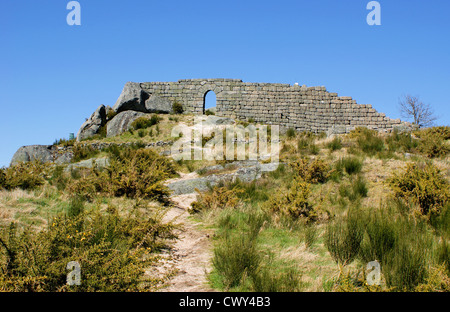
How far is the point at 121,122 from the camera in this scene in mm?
20953

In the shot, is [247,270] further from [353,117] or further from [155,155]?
[353,117]

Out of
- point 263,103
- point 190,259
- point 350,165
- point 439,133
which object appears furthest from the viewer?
point 263,103

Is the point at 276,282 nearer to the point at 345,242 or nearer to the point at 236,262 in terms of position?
the point at 236,262

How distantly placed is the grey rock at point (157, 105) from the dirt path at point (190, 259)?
1580cm

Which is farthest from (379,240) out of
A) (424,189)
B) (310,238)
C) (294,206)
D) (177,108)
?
(177,108)

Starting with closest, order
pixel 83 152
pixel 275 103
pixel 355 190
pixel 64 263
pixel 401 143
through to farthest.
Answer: pixel 64 263, pixel 355 190, pixel 401 143, pixel 83 152, pixel 275 103

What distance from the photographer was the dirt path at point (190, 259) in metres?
4.02

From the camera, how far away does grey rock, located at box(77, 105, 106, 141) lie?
69.6 ft

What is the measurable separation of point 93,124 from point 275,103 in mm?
11071

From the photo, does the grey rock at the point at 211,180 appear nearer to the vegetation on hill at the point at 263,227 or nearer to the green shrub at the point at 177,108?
the vegetation on hill at the point at 263,227

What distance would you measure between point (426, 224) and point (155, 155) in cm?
824

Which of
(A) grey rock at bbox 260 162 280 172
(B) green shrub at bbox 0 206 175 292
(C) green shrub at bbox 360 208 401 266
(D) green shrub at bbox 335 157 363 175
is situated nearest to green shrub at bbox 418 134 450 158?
(D) green shrub at bbox 335 157 363 175

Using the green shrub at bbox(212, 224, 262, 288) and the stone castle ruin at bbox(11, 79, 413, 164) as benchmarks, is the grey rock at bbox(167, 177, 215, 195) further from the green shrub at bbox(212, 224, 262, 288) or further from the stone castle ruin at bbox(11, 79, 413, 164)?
the stone castle ruin at bbox(11, 79, 413, 164)
